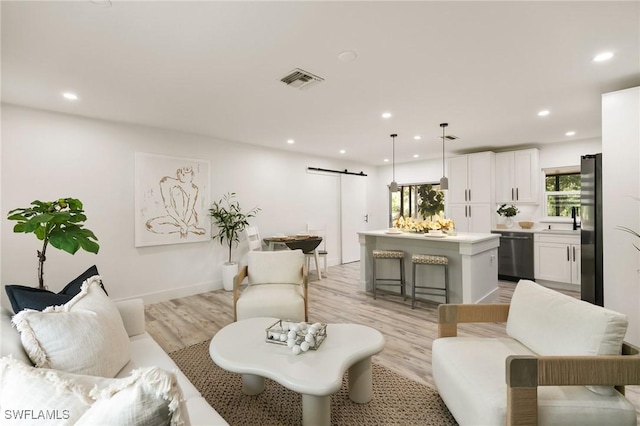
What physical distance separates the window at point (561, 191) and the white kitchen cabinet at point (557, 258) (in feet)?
2.45

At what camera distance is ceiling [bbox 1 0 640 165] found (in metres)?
1.76

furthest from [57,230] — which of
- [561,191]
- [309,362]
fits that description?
[561,191]

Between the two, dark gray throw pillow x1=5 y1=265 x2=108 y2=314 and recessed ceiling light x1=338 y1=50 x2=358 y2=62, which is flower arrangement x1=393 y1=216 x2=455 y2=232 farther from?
dark gray throw pillow x1=5 y1=265 x2=108 y2=314

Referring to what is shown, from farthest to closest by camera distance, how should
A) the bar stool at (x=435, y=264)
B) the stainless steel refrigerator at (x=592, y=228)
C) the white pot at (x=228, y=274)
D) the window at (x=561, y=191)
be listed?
the window at (x=561, y=191) → the white pot at (x=228, y=274) → the bar stool at (x=435, y=264) → the stainless steel refrigerator at (x=592, y=228)

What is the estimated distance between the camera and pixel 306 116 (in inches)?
145

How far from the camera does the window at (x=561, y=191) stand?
5137 mm

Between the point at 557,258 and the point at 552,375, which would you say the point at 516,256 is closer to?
the point at 557,258

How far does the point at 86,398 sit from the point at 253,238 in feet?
14.1

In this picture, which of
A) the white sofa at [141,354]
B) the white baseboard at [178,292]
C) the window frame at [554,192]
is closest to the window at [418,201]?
the window frame at [554,192]

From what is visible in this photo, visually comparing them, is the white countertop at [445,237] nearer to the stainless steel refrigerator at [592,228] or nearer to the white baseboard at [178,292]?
the stainless steel refrigerator at [592,228]

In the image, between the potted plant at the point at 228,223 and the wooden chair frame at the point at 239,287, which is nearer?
the wooden chair frame at the point at 239,287

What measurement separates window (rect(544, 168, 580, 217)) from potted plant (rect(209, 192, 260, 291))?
18.1 ft

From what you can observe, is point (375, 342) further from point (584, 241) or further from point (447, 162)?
point (447, 162)

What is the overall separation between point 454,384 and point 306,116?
3.14m
